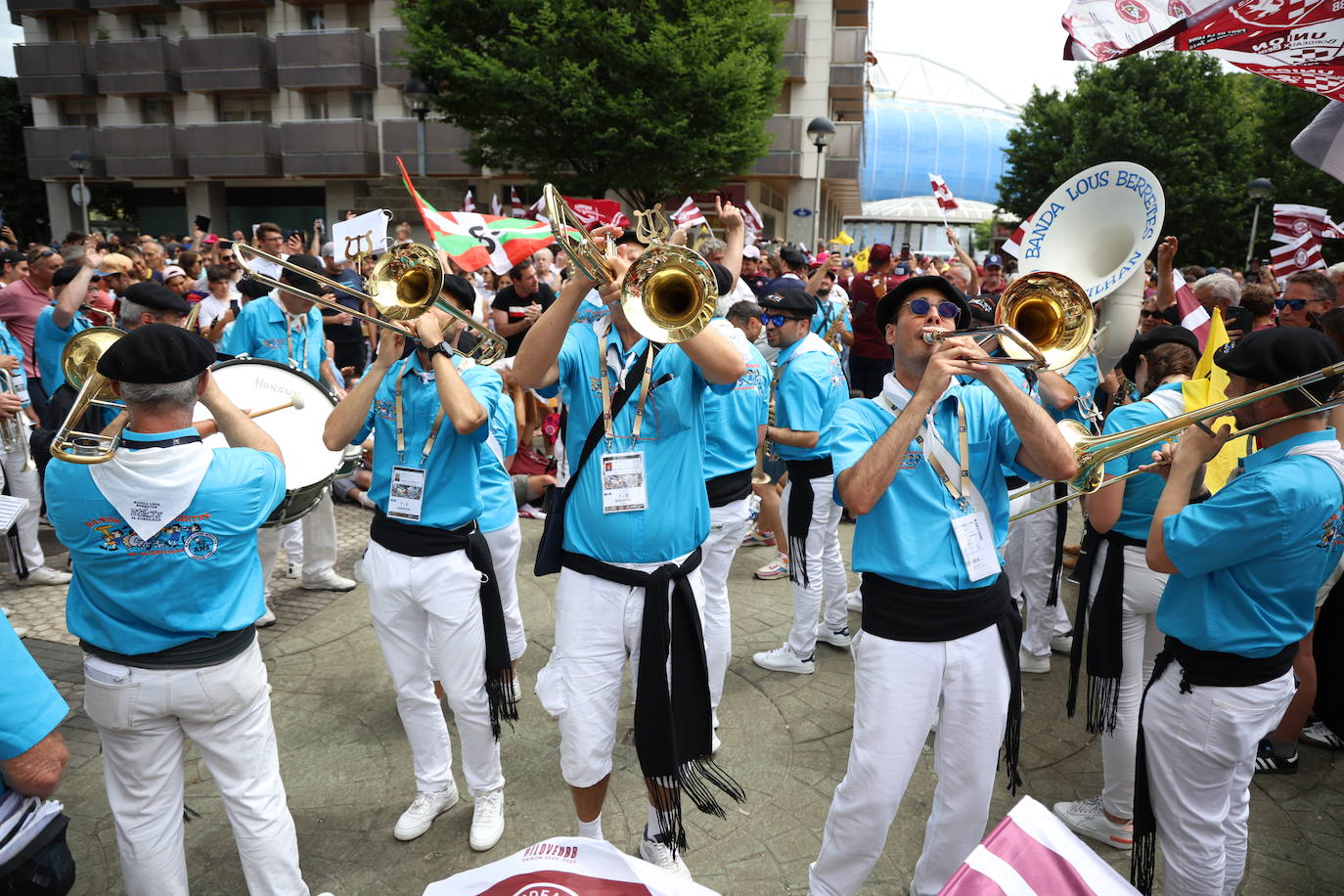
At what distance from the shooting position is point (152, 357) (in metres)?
2.67

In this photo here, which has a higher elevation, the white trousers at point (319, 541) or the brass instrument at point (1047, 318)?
the brass instrument at point (1047, 318)

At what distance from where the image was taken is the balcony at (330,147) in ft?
111

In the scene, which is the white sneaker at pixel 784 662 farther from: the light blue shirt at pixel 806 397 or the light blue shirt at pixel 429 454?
the light blue shirt at pixel 429 454

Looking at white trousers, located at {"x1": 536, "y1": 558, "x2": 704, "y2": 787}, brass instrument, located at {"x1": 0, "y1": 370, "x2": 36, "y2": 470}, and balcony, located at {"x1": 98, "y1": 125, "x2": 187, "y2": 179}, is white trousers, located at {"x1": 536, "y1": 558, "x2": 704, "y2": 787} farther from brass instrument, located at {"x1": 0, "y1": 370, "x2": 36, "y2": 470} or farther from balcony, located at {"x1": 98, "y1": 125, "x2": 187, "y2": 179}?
balcony, located at {"x1": 98, "y1": 125, "x2": 187, "y2": 179}

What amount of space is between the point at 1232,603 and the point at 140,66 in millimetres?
43412

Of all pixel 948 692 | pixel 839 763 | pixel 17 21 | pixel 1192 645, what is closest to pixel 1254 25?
pixel 1192 645

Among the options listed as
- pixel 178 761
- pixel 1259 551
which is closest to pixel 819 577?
pixel 1259 551

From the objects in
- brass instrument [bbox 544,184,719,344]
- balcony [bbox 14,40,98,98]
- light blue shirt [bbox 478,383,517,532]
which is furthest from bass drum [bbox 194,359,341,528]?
balcony [bbox 14,40,98,98]

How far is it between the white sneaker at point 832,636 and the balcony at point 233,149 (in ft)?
119

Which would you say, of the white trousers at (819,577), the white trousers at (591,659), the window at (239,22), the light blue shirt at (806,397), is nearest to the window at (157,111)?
the window at (239,22)

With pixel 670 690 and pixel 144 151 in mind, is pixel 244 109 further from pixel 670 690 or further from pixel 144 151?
pixel 670 690

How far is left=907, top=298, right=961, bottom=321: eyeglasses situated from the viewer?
289 centimetres

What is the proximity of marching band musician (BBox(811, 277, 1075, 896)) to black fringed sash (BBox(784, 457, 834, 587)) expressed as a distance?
216 centimetres

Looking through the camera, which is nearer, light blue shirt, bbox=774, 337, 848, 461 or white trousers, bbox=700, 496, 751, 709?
white trousers, bbox=700, 496, 751, 709
